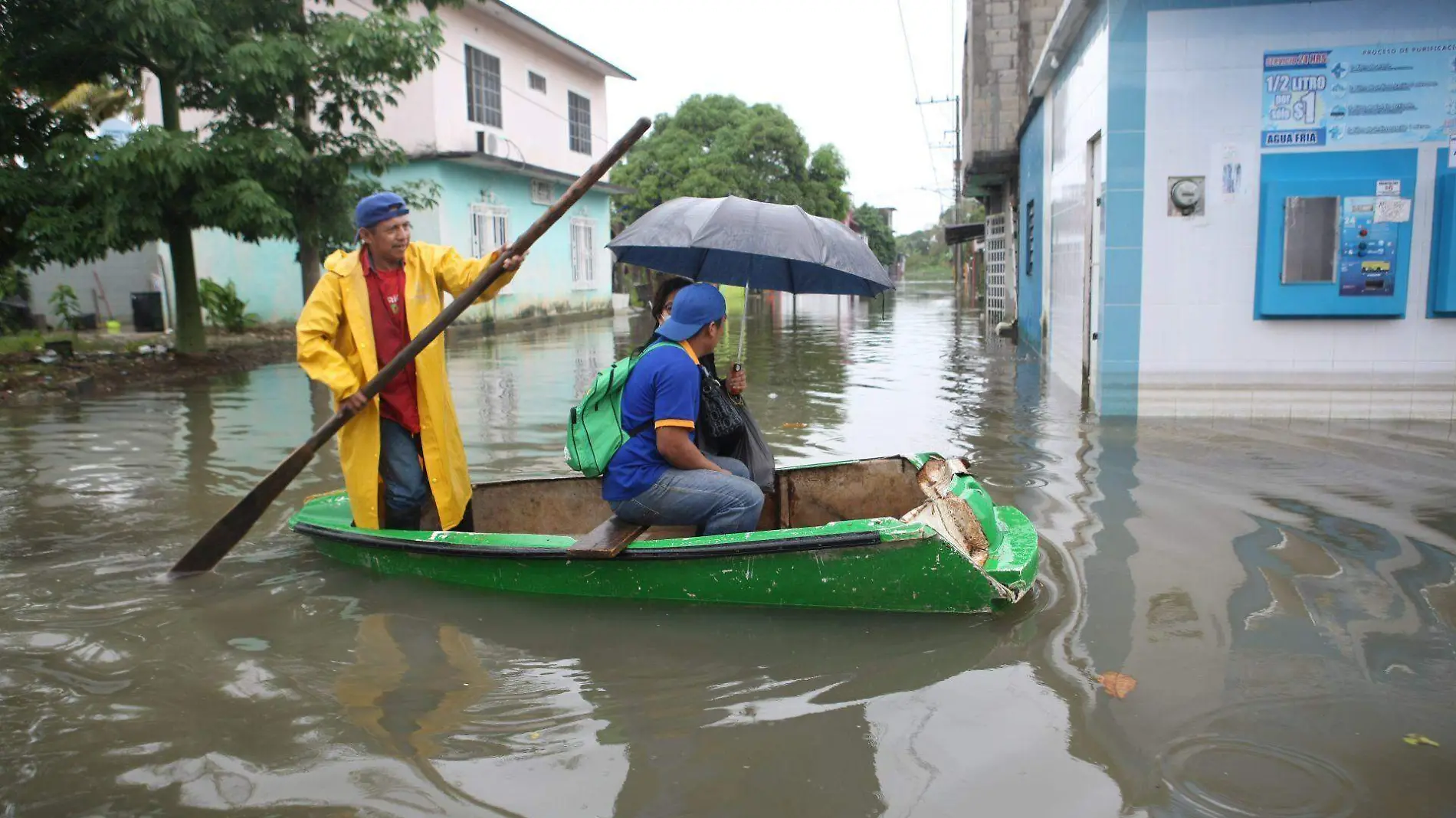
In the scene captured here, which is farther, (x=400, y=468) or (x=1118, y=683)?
(x=400, y=468)

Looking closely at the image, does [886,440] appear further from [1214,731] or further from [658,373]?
[1214,731]

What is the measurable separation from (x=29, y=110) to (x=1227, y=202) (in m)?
12.7

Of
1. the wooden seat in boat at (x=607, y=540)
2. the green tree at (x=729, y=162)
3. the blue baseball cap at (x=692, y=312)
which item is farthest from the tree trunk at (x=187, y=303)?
the green tree at (x=729, y=162)

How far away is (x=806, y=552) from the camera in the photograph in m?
4.33

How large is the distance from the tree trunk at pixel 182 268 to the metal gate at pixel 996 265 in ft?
45.5

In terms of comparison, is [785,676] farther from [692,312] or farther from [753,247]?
[753,247]

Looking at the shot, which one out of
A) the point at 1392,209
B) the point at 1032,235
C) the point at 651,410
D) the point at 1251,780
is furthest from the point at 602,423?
the point at 1032,235

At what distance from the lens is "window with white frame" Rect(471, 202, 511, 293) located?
22219 mm

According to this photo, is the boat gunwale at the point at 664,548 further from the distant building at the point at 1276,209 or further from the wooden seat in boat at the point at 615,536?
the distant building at the point at 1276,209

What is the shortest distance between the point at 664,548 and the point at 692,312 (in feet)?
3.32

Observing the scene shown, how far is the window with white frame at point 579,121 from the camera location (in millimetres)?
27109

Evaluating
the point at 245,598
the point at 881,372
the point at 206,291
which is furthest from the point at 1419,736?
the point at 206,291

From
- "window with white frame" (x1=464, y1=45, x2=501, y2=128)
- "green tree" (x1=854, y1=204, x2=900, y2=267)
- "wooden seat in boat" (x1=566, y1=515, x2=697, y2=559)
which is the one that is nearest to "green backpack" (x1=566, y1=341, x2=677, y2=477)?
"wooden seat in boat" (x1=566, y1=515, x2=697, y2=559)

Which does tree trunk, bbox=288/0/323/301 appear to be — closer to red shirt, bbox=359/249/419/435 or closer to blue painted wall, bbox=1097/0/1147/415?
red shirt, bbox=359/249/419/435
